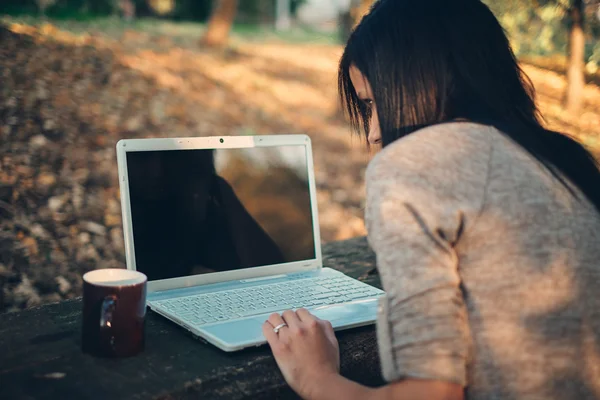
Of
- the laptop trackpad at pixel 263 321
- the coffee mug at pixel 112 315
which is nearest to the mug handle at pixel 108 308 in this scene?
the coffee mug at pixel 112 315

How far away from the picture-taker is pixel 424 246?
1.07m

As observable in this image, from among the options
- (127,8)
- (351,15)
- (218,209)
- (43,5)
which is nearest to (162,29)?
(127,8)

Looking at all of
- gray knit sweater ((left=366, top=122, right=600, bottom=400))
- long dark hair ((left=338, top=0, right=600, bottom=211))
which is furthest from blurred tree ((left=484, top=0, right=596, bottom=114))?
gray knit sweater ((left=366, top=122, right=600, bottom=400))

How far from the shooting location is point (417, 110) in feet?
4.18

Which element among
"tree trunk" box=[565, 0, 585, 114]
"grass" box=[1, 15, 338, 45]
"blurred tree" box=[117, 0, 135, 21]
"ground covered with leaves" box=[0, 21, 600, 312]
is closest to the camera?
"ground covered with leaves" box=[0, 21, 600, 312]

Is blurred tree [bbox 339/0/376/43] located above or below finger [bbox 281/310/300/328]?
above

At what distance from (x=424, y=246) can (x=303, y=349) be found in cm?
43

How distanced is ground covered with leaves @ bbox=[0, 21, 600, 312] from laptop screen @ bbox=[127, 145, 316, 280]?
633 millimetres

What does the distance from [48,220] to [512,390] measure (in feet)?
13.2

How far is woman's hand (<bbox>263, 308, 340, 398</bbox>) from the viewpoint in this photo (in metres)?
1.30

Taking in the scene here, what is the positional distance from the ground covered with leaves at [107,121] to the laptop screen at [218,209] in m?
0.63

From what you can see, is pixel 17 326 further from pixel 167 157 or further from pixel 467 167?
pixel 467 167

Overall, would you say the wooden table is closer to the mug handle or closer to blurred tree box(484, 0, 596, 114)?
the mug handle

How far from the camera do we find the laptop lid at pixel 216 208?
185 centimetres
